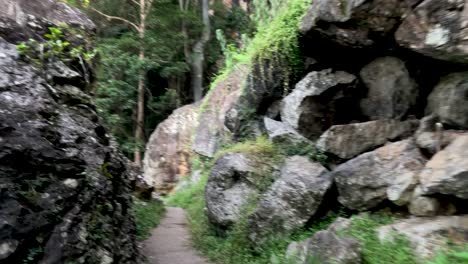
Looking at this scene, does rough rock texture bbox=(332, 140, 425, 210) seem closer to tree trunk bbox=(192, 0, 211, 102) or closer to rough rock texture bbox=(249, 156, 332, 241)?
rough rock texture bbox=(249, 156, 332, 241)

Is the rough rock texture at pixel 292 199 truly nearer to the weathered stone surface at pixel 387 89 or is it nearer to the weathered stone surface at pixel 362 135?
the weathered stone surface at pixel 362 135

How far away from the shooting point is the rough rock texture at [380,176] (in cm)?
482

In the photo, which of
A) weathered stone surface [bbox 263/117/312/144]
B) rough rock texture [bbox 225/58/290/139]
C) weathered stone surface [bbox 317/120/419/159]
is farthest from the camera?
rough rock texture [bbox 225/58/290/139]

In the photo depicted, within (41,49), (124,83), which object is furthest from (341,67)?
(124,83)

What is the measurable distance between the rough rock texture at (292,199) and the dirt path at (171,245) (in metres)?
1.31

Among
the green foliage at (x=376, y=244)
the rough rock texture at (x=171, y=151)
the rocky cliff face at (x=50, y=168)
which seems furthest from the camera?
the rough rock texture at (x=171, y=151)

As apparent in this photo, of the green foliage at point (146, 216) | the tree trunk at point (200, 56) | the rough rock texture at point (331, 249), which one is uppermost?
→ the tree trunk at point (200, 56)

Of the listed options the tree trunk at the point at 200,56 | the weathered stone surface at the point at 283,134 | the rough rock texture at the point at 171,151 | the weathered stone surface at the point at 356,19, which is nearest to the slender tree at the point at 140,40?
the rough rock texture at the point at 171,151

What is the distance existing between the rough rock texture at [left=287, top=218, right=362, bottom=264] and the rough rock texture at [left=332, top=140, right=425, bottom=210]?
0.38 metres

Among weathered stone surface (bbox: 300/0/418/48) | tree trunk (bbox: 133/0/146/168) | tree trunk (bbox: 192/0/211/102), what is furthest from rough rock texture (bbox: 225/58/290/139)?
tree trunk (bbox: 192/0/211/102)

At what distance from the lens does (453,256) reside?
3.75m

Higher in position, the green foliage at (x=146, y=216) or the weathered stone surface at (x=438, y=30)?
the weathered stone surface at (x=438, y=30)

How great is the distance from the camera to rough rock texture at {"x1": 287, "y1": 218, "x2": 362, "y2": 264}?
4.38 metres

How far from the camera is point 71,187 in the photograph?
4047mm
